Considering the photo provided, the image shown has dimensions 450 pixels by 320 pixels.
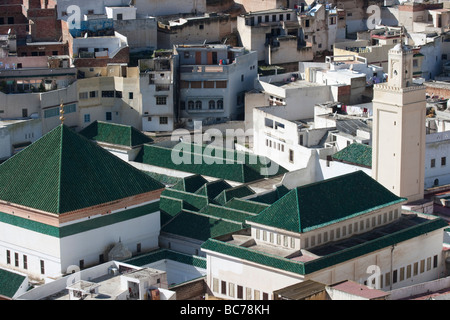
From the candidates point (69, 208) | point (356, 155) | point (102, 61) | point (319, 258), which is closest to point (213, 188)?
point (356, 155)

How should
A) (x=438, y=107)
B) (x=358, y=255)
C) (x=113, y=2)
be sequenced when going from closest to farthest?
(x=358, y=255)
(x=438, y=107)
(x=113, y=2)

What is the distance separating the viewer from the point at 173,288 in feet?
148

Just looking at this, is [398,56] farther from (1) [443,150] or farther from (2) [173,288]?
(2) [173,288]

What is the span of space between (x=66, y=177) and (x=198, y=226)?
18.3 ft

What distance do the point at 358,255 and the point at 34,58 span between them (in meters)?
27.3

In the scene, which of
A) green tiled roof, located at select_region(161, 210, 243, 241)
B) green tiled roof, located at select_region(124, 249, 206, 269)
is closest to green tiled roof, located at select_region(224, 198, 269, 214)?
green tiled roof, located at select_region(161, 210, 243, 241)

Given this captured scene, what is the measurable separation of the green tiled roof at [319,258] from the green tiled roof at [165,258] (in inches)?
78.4

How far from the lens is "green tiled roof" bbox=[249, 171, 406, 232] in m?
44.9

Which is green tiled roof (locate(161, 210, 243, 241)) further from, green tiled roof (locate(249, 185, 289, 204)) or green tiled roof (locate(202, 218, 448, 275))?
green tiled roof (locate(249, 185, 289, 204))

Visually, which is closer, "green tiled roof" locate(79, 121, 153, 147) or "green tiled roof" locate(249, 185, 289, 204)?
"green tiled roof" locate(249, 185, 289, 204)

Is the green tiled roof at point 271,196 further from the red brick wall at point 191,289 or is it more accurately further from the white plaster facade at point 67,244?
the red brick wall at point 191,289

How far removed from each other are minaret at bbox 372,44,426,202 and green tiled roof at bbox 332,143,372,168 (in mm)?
2191
